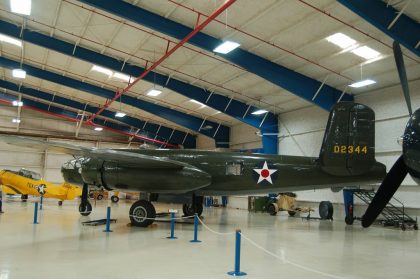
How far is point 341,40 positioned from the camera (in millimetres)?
13625

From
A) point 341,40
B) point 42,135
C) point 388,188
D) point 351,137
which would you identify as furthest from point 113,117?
point 388,188

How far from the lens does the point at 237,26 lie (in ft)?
45.8

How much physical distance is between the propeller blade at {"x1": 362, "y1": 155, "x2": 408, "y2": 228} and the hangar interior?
1.23m

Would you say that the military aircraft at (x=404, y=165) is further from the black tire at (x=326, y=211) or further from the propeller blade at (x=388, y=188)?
the black tire at (x=326, y=211)

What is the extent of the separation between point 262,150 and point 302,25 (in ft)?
38.5

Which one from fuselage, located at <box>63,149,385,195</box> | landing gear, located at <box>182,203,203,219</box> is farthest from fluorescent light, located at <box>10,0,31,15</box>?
landing gear, located at <box>182,203,203,219</box>

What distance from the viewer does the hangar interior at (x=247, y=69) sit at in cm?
1154

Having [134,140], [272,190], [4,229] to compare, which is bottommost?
[4,229]

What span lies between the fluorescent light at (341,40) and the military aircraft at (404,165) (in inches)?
330

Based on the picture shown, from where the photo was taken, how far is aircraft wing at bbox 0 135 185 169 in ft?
29.6

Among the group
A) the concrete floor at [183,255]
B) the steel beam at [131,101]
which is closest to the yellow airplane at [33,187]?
the steel beam at [131,101]

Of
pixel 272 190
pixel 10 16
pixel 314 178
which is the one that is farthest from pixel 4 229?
pixel 10 16

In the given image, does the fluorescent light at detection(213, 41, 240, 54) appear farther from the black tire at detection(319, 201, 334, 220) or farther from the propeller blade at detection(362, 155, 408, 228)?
the black tire at detection(319, 201, 334, 220)

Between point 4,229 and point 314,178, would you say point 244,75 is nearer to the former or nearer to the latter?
point 314,178
